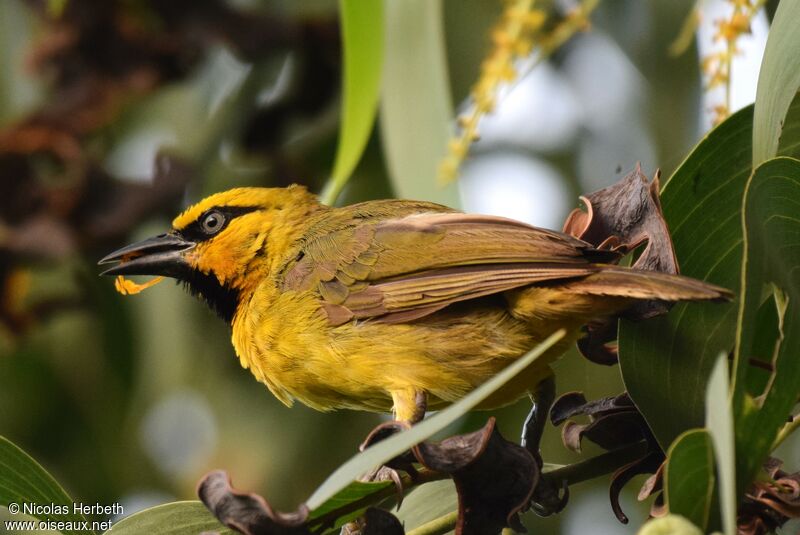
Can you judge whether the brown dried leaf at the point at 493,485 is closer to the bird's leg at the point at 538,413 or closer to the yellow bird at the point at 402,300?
the yellow bird at the point at 402,300

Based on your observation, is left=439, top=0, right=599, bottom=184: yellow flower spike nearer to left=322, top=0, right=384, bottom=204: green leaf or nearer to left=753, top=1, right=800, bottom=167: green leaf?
left=322, top=0, right=384, bottom=204: green leaf

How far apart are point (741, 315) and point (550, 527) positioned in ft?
8.39

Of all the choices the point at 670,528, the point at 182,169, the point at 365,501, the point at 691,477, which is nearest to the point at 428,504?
the point at 365,501

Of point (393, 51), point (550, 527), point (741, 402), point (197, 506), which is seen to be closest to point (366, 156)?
point (393, 51)

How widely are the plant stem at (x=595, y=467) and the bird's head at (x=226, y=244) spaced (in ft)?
3.97

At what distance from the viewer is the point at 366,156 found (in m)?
4.28

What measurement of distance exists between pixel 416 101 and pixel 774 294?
1.30 m

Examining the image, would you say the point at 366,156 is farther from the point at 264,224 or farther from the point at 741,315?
the point at 741,315

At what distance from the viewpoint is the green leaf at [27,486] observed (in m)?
1.98

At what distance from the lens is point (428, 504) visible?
7.11 ft

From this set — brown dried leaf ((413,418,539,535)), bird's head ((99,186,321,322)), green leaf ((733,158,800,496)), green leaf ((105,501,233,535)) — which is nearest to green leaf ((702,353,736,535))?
green leaf ((733,158,800,496))

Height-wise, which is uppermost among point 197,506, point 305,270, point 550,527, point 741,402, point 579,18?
point 579,18

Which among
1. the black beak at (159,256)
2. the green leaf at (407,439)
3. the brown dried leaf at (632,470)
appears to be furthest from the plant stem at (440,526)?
the black beak at (159,256)

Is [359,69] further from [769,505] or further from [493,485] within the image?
[769,505]
